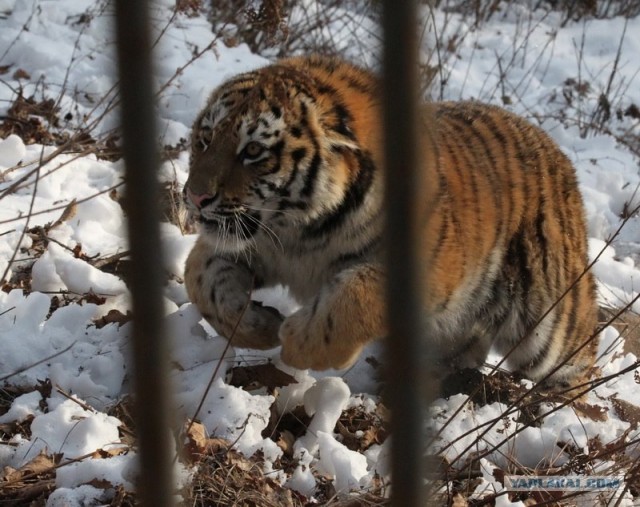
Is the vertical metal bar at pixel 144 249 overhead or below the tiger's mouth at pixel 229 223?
overhead

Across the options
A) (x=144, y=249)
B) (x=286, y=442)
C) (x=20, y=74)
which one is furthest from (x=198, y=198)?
(x=20, y=74)

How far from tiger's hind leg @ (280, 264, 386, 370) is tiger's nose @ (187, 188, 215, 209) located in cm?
50

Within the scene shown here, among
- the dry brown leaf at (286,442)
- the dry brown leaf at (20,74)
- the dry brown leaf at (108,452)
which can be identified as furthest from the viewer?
the dry brown leaf at (20,74)

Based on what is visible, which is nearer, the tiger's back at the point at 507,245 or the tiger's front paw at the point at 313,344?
the tiger's front paw at the point at 313,344

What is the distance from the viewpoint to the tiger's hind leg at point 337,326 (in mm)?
3219

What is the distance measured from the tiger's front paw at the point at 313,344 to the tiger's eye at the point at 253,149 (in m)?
0.58

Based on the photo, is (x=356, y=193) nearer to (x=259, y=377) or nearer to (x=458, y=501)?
(x=259, y=377)

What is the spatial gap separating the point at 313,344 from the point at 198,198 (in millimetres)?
632

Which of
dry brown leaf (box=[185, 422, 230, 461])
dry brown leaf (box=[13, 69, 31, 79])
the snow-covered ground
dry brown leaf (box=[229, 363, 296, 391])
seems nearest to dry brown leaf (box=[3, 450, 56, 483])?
the snow-covered ground

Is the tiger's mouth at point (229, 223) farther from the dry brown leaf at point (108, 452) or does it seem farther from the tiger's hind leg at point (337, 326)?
the dry brown leaf at point (108, 452)

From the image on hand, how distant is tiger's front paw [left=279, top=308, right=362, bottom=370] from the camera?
3219 millimetres

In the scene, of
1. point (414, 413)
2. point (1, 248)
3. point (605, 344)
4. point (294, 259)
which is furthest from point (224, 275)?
point (414, 413)

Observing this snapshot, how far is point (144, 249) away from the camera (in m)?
1.15

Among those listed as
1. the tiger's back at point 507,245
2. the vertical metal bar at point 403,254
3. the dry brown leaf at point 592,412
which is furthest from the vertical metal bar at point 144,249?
the dry brown leaf at point 592,412
